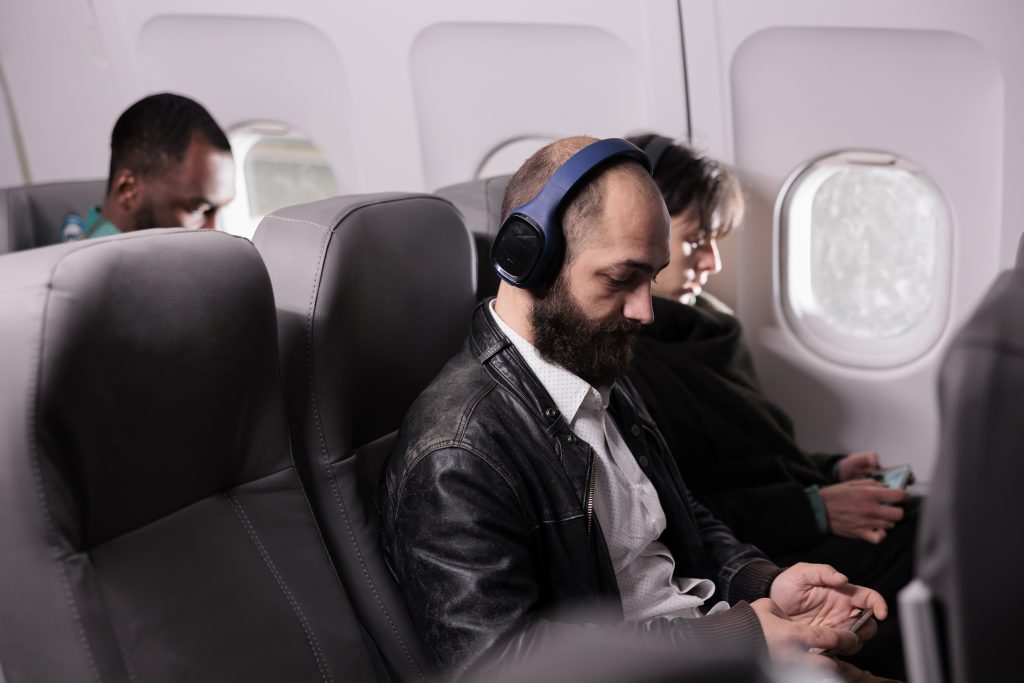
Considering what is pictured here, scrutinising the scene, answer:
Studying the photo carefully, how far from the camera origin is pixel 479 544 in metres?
1.27

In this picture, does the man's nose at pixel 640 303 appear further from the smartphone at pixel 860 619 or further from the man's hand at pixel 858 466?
the man's hand at pixel 858 466

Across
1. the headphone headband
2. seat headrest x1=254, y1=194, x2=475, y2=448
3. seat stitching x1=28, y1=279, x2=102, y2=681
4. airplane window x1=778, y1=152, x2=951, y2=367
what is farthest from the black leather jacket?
airplane window x1=778, y1=152, x2=951, y2=367

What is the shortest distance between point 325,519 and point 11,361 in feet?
1.93

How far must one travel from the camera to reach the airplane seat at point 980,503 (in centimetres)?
54

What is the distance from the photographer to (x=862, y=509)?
7.16ft

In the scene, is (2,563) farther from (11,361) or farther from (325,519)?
(325,519)

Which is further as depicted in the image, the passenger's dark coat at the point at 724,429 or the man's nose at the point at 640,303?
the passenger's dark coat at the point at 724,429

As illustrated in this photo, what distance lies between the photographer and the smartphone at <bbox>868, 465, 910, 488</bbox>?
231cm

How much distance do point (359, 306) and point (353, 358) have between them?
84 mm

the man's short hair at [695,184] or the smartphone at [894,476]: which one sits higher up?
the man's short hair at [695,184]

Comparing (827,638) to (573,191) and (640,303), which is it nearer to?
(640,303)

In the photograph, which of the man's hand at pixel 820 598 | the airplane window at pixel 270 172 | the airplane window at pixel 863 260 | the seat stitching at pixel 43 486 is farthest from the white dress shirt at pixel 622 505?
the airplane window at pixel 270 172

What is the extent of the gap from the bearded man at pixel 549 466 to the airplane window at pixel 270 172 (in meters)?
2.22

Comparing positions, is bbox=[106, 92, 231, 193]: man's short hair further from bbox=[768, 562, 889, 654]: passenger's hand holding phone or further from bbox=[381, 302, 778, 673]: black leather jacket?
bbox=[768, 562, 889, 654]: passenger's hand holding phone
